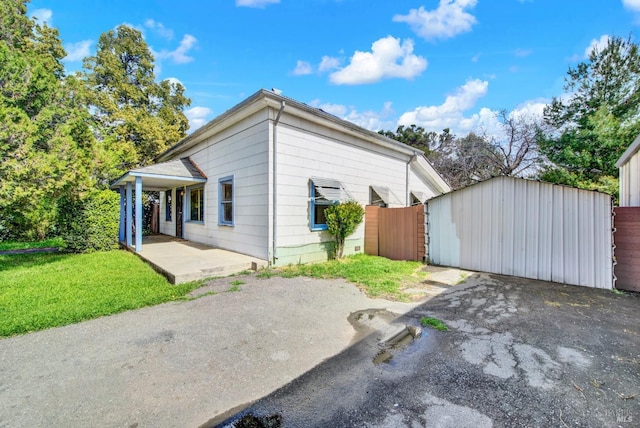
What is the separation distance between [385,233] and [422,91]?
882 cm

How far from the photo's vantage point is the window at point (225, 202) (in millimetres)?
8695

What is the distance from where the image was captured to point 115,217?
386 inches

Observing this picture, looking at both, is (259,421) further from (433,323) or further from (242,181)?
(242,181)

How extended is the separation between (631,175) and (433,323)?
8.39 m

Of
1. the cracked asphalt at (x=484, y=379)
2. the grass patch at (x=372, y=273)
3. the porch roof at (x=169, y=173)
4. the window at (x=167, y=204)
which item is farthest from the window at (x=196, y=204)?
the cracked asphalt at (x=484, y=379)

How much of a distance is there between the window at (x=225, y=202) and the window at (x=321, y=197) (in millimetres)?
2679

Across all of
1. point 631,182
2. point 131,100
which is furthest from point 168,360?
point 131,100

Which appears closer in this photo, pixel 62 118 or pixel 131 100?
pixel 62 118

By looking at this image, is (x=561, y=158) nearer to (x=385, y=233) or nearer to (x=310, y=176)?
(x=385, y=233)

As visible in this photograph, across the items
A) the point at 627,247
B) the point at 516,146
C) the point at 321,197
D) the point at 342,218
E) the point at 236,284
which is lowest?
the point at 236,284

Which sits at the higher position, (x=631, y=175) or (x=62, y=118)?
(x=62, y=118)

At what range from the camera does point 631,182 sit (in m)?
7.51

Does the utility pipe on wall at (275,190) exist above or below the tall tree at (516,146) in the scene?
below

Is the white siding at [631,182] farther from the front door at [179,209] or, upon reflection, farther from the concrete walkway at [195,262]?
the front door at [179,209]
